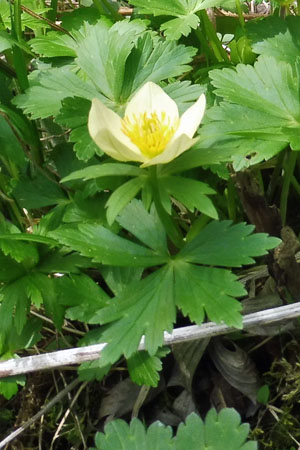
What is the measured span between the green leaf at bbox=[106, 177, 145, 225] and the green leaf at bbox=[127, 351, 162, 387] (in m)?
0.35

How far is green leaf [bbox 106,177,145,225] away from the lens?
48.3 inches

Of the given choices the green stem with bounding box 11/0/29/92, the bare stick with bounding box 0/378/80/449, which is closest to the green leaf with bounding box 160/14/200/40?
the green stem with bounding box 11/0/29/92

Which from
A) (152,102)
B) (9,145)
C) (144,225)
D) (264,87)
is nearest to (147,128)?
(152,102)

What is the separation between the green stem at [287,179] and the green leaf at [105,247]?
0.36 metres

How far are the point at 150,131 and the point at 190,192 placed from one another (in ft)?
0.45

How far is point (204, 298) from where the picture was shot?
1268 mm

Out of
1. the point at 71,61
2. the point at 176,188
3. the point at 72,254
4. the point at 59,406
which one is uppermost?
the point at 71,61

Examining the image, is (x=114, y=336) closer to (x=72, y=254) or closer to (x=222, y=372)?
(x=72, y=254)

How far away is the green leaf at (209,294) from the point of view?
1.24m

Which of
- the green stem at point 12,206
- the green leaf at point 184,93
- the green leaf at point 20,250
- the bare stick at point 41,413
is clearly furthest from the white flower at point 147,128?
the bare stick at point 41,413

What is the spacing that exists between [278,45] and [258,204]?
397mm

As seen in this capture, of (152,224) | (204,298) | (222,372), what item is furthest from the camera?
(222,372)

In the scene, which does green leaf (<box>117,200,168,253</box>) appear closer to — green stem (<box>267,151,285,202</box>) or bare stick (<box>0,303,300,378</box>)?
bare stick (<box>0,303,300,378</box>)

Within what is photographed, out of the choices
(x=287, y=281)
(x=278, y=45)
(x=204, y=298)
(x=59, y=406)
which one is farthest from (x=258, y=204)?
(x=59, y=406)
